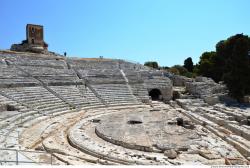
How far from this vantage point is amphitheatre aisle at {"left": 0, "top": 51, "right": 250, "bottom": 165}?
33.4 feet

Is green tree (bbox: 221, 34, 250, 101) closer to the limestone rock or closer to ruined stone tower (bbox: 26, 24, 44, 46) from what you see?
the limestone rock

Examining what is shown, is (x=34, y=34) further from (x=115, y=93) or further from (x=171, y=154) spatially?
(x=171, y=154)

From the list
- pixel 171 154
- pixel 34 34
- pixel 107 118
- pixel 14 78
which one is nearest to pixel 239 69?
pixel 107 118

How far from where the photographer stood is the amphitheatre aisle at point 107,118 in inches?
401

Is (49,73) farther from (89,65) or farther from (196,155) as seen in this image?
(196,155)

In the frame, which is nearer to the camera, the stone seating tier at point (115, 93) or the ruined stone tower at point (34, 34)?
the stone seating tier at point (115, 93)

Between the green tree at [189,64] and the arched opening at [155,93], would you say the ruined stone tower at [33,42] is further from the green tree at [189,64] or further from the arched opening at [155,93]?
the green tree at [189,64]

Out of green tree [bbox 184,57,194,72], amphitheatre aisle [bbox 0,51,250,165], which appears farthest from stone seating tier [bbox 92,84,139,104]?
green tree [bbox 184,57,194,72]

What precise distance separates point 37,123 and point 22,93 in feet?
16.4

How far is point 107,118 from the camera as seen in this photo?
17422 millimetres

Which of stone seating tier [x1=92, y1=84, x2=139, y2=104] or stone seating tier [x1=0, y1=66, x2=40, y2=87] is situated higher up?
stone seating tier [x1=0, y1=66, x2=40, y2=87]

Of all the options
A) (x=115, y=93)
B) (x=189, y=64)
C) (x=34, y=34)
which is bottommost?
(x=115, y=93)

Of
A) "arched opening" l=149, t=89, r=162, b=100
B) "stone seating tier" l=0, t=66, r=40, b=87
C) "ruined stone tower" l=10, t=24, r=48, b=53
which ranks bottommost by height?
"arched opening" l=149, t=89, r=162, b=100

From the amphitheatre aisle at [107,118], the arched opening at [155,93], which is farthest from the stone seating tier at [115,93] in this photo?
the arched opening at [155,93]
